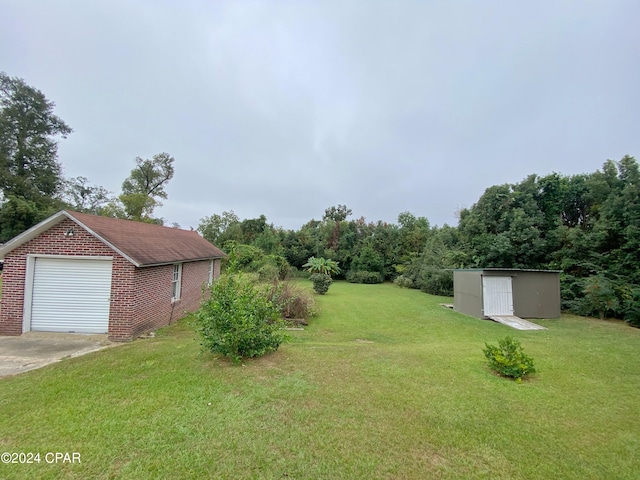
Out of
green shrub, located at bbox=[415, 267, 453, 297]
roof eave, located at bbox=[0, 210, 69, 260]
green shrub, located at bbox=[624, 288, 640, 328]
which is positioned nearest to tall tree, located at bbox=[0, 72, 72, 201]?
roof eave, located at bbox=[0, 210, 69, 260]

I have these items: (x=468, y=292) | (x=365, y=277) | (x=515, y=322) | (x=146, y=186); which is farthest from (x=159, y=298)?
(x=146, y=186)

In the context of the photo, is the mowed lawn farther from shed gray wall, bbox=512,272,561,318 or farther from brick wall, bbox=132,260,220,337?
shed gray wall, bbox=512,272,561,318

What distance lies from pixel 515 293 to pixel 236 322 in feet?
46.1

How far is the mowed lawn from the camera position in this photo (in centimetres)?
259

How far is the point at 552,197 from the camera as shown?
17250 millimetres

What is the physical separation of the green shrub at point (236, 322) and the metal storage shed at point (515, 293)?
11416 mm

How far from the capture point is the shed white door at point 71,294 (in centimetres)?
744

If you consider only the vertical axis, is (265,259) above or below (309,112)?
below

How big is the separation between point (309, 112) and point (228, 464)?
15.6m

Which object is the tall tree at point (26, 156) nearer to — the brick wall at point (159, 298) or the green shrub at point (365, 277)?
the brick wall at point (159, 298)

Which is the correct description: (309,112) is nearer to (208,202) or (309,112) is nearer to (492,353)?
(492,353)

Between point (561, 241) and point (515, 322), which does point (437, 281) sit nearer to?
point (561, 241)

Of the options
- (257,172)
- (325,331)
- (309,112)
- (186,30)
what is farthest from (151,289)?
(257,172)

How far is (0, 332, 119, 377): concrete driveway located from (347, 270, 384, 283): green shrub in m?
24.0
